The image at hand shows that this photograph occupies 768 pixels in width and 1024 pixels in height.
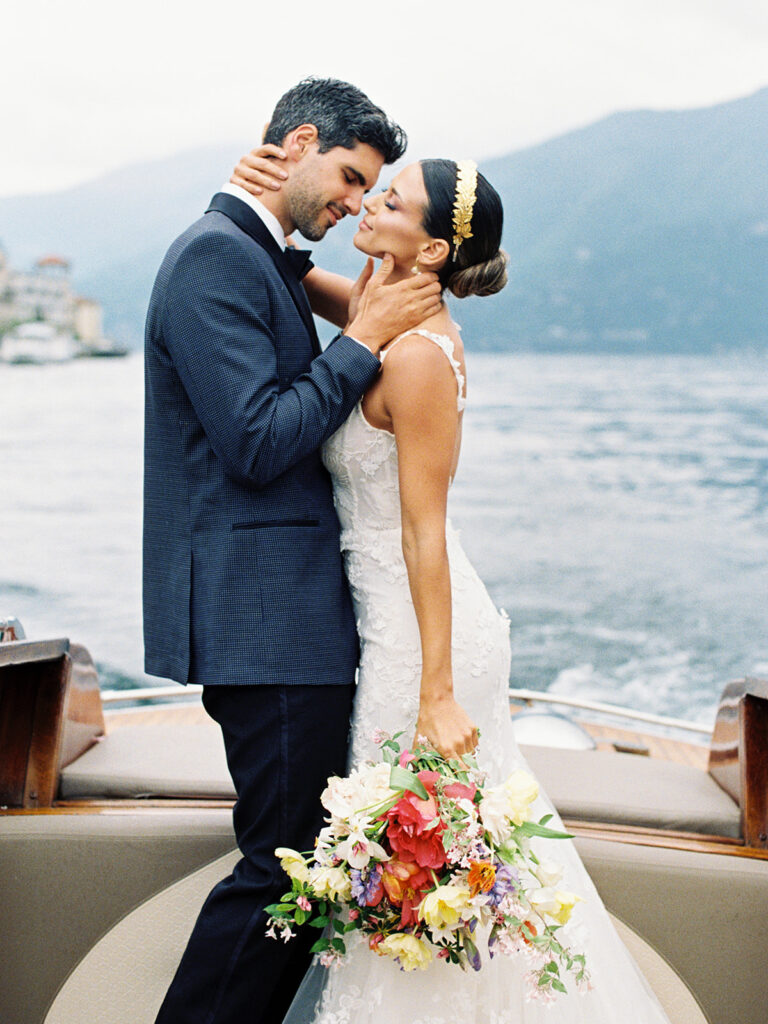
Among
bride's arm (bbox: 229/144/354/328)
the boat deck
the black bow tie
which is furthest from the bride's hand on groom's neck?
the boat deck

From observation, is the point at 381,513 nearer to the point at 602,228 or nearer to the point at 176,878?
the point at 176,878

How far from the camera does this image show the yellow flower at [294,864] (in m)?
1.53

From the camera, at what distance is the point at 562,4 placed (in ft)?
73.2

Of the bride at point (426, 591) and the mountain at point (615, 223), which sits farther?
the mountain at point (615, 223)

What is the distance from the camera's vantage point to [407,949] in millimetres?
1459

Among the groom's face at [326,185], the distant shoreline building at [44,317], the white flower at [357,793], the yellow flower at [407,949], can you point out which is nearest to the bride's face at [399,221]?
the groom's face at [326,185]

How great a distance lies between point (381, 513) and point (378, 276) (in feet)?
1.35

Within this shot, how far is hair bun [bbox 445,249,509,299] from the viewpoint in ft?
5.74

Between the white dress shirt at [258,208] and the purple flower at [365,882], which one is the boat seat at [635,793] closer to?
the purple flower at [365,882]

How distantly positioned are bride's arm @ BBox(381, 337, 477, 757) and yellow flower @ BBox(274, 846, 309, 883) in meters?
0.28

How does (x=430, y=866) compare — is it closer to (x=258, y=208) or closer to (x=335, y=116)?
(x=258, y=208)

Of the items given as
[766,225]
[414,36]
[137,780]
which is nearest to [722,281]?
[766,225]

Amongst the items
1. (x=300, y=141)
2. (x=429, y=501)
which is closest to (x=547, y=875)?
(x=429, y=501)

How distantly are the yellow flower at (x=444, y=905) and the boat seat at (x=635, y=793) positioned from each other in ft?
3.02
